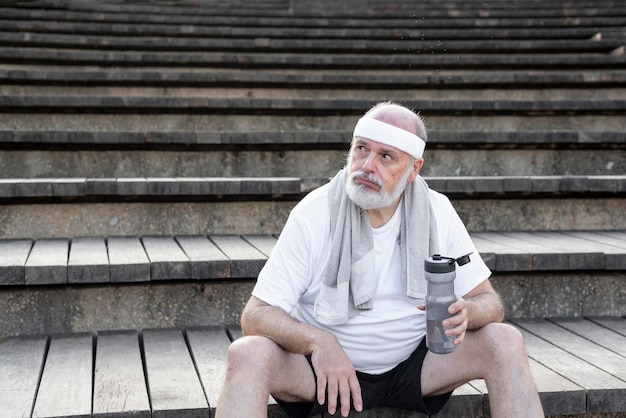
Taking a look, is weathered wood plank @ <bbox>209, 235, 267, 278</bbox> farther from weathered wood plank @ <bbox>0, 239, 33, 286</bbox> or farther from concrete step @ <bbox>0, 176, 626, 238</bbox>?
weathered wood plank @ <bbox>0, 239, 33, 286</bbox>

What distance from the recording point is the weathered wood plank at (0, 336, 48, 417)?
184cm

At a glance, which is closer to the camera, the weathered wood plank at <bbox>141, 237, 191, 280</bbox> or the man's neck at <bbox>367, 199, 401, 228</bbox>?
the man's neck at <bbox>367, 199, 401, 228</bbox>

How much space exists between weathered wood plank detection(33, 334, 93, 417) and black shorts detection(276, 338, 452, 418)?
0.47 m

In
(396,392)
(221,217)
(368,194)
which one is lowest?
(396,392)

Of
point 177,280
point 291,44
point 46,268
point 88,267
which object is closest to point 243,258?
point 177,280

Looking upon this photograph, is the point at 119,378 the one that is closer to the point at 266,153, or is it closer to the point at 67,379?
the point at 67,379

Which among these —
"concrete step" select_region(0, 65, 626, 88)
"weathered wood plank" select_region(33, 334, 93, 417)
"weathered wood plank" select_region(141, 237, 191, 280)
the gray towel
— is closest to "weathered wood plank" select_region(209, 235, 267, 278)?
"weathered wood plank" select_region(141, 237, 191, 280)

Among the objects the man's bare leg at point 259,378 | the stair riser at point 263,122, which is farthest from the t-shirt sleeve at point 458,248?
the stair riser at point 263,122

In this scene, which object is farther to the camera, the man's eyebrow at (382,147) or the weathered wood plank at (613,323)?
the weathered wood plank at (613,323)

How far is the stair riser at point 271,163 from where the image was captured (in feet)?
11.2

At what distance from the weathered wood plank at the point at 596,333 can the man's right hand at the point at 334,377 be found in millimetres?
928

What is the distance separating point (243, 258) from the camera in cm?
250

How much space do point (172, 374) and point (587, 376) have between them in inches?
42.6

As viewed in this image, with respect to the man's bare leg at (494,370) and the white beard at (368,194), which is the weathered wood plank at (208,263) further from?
the man's bare leg at (494,370)
